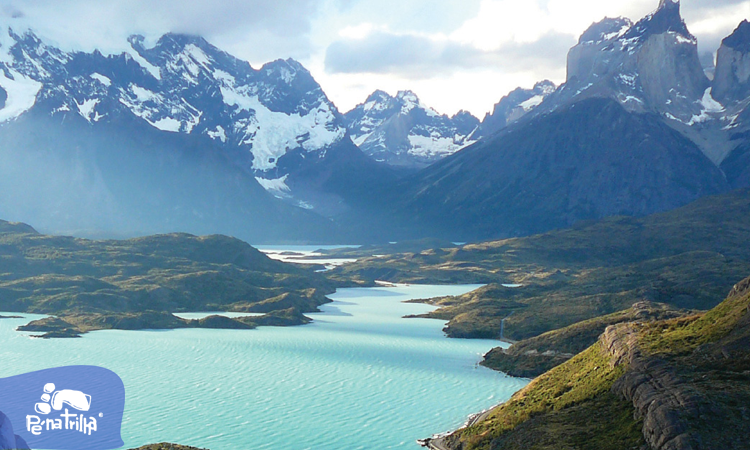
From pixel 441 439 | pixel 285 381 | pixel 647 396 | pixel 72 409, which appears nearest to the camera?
pixel 72 409

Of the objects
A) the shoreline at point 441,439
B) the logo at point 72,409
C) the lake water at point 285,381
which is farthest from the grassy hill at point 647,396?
the logo at point 72,409

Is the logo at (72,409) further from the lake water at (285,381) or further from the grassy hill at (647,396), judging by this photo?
the grassy hill at (647,396)

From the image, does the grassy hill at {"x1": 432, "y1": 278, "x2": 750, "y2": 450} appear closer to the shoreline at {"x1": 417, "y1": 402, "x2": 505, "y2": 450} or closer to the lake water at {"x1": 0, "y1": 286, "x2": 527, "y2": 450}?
the shoreline at {"x1": 417, "y1": 402, "x2": 505, "y2": 450}

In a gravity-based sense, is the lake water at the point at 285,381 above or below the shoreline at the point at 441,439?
above

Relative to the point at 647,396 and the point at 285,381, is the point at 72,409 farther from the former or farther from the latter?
the point at 285,381

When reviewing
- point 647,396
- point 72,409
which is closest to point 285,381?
point 72,409

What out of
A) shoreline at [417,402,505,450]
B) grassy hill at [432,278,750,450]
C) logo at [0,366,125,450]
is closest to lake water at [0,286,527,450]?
shoreline at [417,402,505,450]
